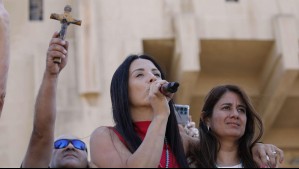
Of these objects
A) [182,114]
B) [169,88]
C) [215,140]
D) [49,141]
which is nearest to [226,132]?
[215,140]

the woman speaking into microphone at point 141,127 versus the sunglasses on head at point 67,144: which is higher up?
the woman speaking into microphone at point 141,127

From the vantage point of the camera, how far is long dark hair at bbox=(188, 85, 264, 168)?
161 inches

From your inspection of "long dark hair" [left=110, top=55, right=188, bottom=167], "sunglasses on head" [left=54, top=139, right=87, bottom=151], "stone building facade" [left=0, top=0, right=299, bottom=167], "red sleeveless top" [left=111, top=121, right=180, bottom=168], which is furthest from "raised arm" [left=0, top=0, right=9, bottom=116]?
"stone building facade" [left=0, top=0, right=299, bottom=167]

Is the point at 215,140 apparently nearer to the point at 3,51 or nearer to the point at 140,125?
the point at 140,125

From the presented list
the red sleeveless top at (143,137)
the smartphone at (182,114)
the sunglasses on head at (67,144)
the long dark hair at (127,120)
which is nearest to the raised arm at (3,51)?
the sunglasses on head at (67,144)

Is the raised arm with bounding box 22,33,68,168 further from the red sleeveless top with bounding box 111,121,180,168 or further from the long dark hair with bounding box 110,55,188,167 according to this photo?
the red sleeveless top with bounding box 111,121,180,168

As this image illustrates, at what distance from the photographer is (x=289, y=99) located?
38.6 ft

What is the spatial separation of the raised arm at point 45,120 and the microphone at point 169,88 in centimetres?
65

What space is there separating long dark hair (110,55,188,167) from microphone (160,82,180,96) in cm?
31

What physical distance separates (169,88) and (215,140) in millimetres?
817

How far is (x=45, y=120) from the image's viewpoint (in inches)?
165

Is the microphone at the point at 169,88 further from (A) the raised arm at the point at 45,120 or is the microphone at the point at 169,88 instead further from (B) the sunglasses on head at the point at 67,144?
(B) the sunglasses on head at the point at 67,144

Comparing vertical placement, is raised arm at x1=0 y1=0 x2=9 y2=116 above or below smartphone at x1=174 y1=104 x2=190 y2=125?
above

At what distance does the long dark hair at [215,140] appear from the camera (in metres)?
4.08
